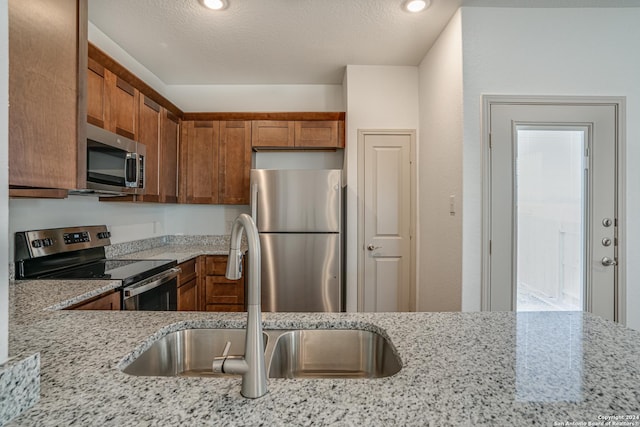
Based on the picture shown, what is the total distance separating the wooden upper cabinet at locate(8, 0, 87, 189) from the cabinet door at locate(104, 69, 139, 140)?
3.91 ft

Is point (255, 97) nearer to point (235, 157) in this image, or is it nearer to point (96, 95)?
point (235, 157)

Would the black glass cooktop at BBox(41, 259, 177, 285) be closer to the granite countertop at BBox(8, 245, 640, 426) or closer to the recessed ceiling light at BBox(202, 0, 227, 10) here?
the granite countertop at BBox(8, 245, 640, 426)

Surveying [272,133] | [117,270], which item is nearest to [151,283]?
[117,270]

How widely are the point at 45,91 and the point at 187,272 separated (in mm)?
1933

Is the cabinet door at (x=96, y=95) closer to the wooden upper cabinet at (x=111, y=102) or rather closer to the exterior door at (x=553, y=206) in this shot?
the wooden upper cabinet at (x=111, y=102)

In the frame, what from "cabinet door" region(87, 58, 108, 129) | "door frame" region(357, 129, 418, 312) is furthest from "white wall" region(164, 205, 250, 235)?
"cabinet door" region(87, 58, 108, 129)

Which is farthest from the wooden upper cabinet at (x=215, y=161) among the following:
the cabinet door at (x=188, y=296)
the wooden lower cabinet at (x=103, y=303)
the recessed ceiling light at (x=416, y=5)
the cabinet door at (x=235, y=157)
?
the recessed ceiling light at (x=416, y=5)

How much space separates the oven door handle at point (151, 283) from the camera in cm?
185

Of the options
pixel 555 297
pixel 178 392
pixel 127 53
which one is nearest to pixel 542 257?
pixel 555 297

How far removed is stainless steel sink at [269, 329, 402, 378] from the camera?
1057mm

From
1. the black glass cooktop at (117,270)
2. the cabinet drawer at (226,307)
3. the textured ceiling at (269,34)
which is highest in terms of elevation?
the textured ceiling at (269,34)

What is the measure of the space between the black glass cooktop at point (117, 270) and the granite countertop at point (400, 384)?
0.83 meters

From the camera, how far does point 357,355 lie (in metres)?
1.08

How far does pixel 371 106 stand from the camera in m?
3.16
